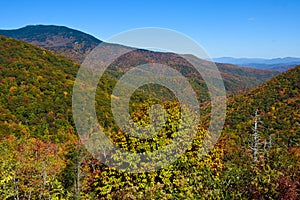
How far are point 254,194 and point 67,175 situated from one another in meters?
11.1

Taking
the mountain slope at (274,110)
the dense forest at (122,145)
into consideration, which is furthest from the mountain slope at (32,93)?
the mountain slope at (274,110)

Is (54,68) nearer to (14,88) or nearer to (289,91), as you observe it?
(14,88)

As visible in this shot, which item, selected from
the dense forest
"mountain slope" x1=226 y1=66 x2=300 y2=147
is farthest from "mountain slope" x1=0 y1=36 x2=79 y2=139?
"mountain slope" x1=226 y1=66 x2=300 y2=147

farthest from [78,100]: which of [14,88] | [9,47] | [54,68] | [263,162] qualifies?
[263,162]

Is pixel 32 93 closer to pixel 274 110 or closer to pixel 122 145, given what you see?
pixel 122 145

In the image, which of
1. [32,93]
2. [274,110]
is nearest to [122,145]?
[32,93]

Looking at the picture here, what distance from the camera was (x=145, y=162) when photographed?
7793 mm

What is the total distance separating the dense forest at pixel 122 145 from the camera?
5.68m

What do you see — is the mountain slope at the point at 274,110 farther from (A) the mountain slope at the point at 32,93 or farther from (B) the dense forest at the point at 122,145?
(A) the mountain slope at the point at 32,93

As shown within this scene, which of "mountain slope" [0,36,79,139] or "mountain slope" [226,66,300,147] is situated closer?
"mountain slope" [0,36,79,139]

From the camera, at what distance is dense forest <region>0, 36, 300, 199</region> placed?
5.68 meters

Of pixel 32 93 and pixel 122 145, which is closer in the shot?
pixel 122 145

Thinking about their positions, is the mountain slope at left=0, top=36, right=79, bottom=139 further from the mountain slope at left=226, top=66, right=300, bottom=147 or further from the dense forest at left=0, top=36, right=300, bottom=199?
the mountain slope at left=226, top=66, right=300, bottom=147

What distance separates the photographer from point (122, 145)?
8.13 meters
